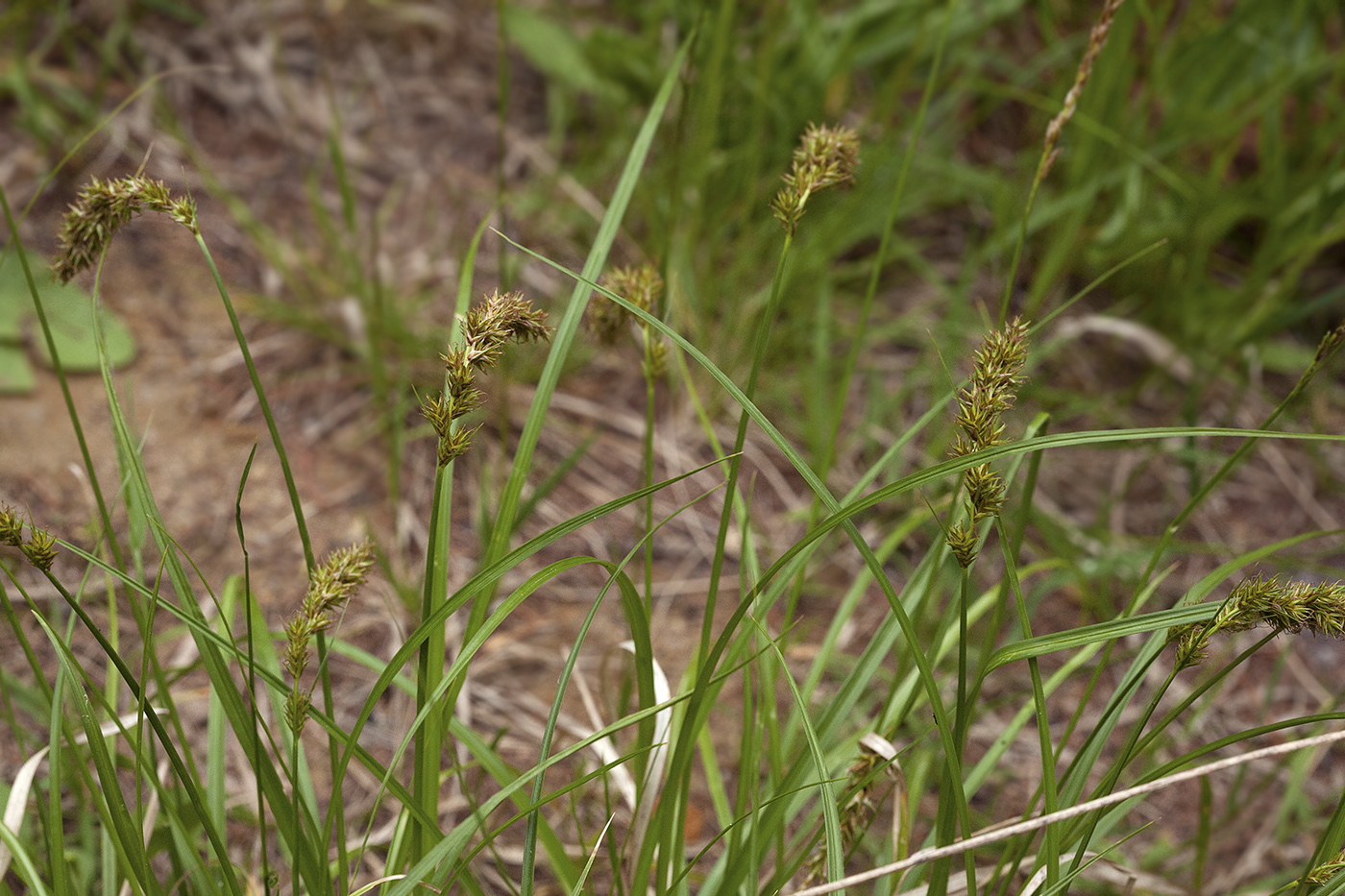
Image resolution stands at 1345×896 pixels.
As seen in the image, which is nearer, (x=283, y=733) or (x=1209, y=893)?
(x=283, y=733)

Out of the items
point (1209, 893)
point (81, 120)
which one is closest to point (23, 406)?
point (81, 120)

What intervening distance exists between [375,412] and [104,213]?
3.90 feet

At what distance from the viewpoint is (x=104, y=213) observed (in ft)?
2.81

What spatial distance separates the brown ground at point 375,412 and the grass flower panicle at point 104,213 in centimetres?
64

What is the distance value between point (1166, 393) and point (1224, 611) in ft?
5.50

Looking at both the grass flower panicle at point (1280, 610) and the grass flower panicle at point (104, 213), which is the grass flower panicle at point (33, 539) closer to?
the grass flower panicle at point (104, 213)

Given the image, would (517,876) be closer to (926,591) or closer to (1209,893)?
(926,591)

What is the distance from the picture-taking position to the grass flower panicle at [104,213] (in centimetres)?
82

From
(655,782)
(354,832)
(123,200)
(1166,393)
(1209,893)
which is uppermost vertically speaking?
(123,200)

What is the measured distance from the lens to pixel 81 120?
2336 millimetres

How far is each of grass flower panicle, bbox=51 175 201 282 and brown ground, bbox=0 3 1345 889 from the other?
0.64 metres

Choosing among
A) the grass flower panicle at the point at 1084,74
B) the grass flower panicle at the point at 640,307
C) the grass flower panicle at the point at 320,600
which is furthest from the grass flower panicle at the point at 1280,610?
the grass flower panicle at the point at 320,600

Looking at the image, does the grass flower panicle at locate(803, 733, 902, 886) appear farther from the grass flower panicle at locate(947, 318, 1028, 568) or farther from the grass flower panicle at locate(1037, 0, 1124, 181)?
the grass flower panicle at locate(1037, 0, 1124, 181)

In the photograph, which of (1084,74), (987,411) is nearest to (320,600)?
(987,411)
